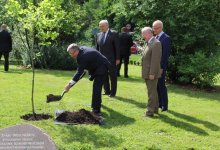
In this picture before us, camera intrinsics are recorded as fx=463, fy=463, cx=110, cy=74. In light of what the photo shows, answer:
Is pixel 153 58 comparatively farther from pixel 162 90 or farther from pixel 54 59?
pixel 54 59

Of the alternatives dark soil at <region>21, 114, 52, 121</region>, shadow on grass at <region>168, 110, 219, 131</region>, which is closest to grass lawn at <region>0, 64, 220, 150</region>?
shadow on grass at <region>168, 110, 219, 131</region>

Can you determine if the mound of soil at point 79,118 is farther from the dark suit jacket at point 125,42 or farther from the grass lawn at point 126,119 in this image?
the dark suit jacket at point 125,42

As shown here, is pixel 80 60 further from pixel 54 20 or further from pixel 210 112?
pixel 210 112

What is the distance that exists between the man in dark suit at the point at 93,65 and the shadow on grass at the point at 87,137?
1003mm

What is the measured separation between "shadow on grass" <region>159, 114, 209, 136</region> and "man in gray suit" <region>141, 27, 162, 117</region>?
1.30 feet

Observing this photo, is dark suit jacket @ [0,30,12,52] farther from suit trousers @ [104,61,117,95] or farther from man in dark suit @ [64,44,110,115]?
man in dark suit @ [64,44,110,115]

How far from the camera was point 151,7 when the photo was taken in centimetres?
1681

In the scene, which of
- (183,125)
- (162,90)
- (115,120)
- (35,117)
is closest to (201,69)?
(162,90)

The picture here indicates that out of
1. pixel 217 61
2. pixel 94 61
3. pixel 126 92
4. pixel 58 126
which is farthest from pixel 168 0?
pixel 58 126

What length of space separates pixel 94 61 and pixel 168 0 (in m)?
7.78

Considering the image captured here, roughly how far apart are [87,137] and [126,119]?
1909mm

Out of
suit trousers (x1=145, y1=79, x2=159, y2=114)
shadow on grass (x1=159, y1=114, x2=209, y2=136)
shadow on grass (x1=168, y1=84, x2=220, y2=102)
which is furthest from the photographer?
shadow on grass (x1=168, y1=84, x2=220, y2=102)

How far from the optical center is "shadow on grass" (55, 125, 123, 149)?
822 cm

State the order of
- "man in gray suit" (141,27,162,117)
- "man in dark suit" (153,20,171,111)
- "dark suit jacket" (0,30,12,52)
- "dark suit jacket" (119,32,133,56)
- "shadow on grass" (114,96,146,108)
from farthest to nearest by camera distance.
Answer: "dark suit jacket" (0,30,12,52), "dark suit jacket" (119,32,133,56), "shadow on grass" (114,96,146,108), "man in dark suit" (153,20,171,111), "man in gray suit" (141,27,162,117)
